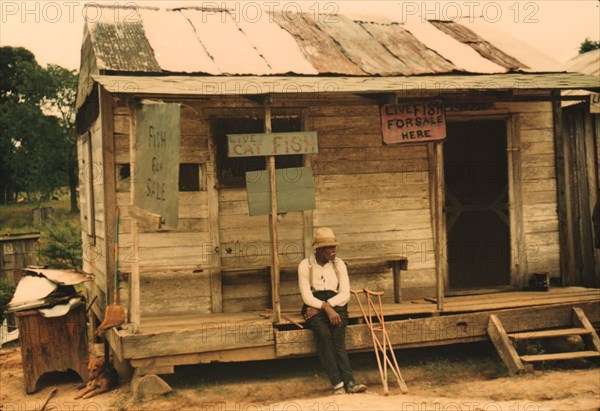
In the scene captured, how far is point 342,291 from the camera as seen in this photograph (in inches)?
309

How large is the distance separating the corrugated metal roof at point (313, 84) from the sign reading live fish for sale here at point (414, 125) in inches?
15.0

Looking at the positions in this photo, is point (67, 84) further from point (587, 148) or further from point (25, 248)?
point (587, 148)

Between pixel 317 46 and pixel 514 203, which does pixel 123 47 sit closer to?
→ pixel 317 46

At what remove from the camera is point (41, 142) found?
3572 centimetres

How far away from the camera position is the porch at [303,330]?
749 cm

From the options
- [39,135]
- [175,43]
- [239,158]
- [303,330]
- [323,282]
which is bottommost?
[303,330]

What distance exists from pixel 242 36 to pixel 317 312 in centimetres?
412

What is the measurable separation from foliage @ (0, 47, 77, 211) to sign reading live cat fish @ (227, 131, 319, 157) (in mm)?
29435

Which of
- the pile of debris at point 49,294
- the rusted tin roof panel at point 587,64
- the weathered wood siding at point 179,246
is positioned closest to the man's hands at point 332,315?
the weathered wood siding at point 179,246

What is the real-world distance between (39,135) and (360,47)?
3007cm

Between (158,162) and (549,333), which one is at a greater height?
(158,162)

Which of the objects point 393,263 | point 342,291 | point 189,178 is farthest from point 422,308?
point 189,178

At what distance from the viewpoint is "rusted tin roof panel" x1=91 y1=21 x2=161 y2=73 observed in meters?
7.96

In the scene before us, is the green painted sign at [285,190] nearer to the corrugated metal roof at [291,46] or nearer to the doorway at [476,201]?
the corrugated metal roof at [291,46]
